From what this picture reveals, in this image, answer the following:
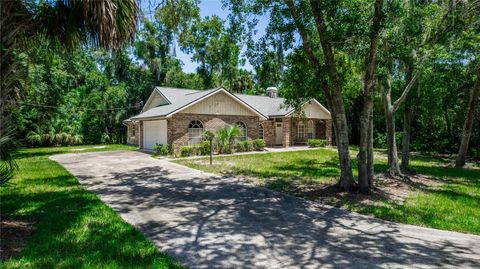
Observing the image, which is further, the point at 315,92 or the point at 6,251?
the point at 315,92

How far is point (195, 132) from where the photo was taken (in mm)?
20375

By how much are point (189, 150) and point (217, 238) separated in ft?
46.3

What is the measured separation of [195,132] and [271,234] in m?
15.6

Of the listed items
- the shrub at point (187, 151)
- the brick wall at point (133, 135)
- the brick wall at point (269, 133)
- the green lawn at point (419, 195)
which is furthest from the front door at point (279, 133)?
the brick wall at point (133, 135)

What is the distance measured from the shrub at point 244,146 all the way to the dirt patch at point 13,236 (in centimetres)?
1628

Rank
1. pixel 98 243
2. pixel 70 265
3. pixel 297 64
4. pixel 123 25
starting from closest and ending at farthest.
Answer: pixel 70 265 < pixel 98 243 < pixel 123 25 < pixel 297 64

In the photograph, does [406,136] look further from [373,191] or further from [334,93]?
[334,93]

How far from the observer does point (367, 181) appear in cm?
870

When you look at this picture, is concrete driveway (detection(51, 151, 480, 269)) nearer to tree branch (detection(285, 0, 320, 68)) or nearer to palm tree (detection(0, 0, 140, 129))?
palm tree (detection(0, 0, 140, 129))

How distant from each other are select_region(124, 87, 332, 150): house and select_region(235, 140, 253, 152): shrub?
875 mm

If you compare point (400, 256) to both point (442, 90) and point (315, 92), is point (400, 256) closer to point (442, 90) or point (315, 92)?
point (315, 92)

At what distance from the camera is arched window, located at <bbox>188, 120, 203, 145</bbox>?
66.0 ft

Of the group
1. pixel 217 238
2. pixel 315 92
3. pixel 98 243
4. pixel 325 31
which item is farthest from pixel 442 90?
pixel 98 243

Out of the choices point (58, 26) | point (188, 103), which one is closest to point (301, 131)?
point (188, 103)
